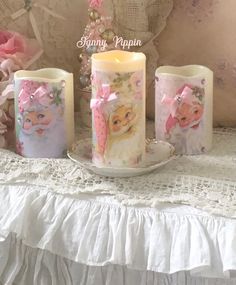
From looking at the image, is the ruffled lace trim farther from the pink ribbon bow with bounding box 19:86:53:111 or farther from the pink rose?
the pink rose

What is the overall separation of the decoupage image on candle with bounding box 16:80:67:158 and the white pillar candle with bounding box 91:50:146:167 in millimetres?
79

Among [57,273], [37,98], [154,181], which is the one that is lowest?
[57,273]

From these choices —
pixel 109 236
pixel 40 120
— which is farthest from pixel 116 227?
pixel 40 120

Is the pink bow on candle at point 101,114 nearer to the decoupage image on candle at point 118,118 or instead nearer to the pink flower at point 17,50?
the decoupage image on candle at point 118,118

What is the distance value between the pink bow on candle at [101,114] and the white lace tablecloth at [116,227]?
5cm

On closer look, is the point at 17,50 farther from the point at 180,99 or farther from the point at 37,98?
the point at 180,99

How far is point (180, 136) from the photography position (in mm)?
1183

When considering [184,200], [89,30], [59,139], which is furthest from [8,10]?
[184,200]

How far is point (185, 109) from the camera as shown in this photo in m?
1.16

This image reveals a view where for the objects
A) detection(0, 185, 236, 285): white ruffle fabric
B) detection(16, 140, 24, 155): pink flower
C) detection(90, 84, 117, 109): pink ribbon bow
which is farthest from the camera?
detection(16, 140, 24, 155): pink flower

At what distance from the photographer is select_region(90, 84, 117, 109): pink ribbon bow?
1057 millimetres

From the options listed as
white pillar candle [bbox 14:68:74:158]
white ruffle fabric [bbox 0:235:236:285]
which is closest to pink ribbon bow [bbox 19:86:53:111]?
Answer: white pillar candle [bbox 14:68:74:158]

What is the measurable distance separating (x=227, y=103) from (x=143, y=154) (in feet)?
0.80

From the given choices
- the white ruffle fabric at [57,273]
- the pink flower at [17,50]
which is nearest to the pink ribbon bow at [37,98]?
the pink flower at [17,50]
